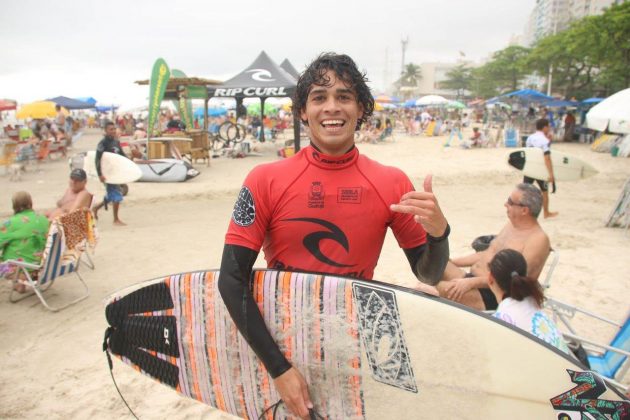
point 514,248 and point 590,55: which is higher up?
point 590,55

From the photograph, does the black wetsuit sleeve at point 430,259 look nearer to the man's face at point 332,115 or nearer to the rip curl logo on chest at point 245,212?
the man's face at point 332,115

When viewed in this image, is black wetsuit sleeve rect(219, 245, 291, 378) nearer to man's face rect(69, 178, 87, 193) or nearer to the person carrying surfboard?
man's face rect(69, 178, 87, 193)

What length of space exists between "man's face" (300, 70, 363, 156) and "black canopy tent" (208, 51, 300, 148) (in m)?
11.1

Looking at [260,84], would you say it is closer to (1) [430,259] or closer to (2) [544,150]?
(2) [544,150]

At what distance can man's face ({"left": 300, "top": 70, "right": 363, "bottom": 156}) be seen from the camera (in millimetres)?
1405

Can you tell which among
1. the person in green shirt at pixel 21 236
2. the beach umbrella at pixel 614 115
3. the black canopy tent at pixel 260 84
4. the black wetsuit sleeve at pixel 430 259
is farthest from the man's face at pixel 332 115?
the black canopy tent at pixel 260 84

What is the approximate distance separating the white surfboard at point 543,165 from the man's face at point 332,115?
258 inches

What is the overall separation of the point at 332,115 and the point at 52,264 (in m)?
3.96

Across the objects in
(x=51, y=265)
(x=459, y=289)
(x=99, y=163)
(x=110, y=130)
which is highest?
(x=110, y=130)

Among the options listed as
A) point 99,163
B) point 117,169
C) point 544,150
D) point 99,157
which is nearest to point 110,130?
point 99,157

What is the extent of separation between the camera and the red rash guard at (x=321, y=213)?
1.35 meters

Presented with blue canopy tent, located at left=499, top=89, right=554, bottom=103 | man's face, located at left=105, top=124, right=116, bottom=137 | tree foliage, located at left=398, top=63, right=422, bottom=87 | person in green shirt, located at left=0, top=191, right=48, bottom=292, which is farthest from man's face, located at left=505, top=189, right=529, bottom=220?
tree foliage, located at left=398, top=63, right=422, bottom=87

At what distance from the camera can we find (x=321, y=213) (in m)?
1.36

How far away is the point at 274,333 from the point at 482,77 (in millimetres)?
72640
